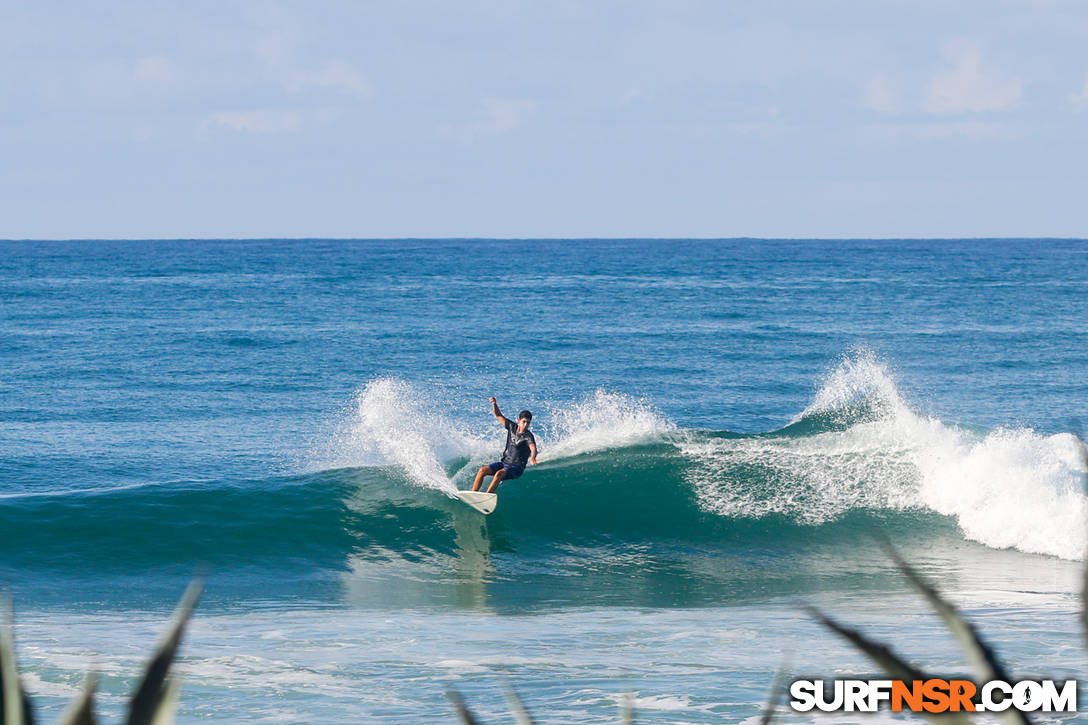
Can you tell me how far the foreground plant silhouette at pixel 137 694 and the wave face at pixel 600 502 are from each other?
575 inches

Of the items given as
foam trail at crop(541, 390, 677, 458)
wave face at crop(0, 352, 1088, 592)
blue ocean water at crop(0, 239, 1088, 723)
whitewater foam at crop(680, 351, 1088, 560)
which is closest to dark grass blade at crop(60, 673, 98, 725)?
blue ocean water at crop(0, 239, 1088, 723)

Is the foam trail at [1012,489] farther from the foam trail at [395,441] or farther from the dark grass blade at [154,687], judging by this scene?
the dark grass blade at [154,687]

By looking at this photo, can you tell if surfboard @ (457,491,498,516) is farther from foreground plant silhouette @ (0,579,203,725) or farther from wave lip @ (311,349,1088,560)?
foreground plant silhouette @ (0,579,203,725)

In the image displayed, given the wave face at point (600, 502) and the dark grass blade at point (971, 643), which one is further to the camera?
the wave face at point (600, 502)

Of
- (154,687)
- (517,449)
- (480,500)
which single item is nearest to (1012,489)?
(517,449)

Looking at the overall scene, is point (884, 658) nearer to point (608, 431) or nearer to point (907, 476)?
point (907, 476)

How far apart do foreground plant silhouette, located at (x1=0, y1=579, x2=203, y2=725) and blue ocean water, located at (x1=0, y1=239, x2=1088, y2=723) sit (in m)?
0.40

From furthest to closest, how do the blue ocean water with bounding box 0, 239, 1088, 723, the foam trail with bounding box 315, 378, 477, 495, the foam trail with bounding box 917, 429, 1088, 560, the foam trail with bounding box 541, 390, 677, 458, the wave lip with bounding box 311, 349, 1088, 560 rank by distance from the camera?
the foam trail with bounding box 541, 390, 677, 458, the foam trail with bounding box 315, 378, 477, 495, the wave lip with bounding box 311, 349, 1088, 560, the foam trail with bounding box 917, 429, 1088, 560, the blue ocean water with bounding box 0, 239, 1088, 723

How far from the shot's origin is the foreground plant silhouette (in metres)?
1.08

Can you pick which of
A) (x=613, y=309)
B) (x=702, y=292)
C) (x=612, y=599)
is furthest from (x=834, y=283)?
(x=612, y=599)

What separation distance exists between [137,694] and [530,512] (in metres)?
17.1

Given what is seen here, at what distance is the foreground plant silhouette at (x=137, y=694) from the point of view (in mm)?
1076

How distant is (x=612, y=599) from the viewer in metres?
13.7

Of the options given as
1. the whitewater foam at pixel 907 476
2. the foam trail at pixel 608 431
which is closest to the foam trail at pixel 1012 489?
the whitewater foam at pixel 907 476
